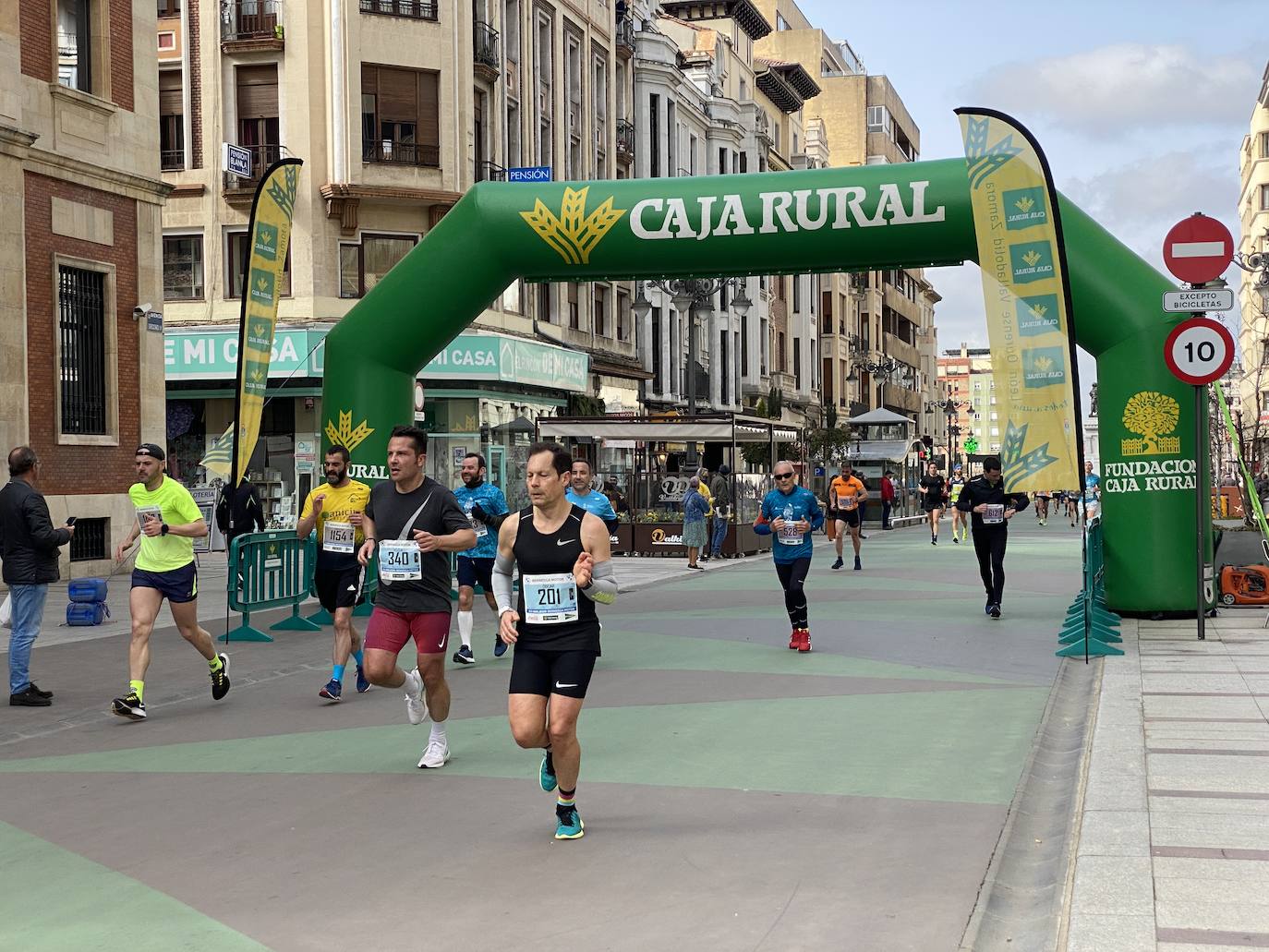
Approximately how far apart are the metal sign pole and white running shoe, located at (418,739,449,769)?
762 centimetres

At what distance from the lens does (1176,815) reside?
21.7 ft

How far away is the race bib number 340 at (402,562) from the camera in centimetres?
852

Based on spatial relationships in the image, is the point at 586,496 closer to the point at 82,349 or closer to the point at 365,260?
the point at 82,349

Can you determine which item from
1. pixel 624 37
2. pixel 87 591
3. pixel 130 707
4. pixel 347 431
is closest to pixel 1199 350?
pixel 347 431

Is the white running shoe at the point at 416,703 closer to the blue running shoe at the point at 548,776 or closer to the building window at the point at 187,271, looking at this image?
the blue running shoe at the point at 548,776

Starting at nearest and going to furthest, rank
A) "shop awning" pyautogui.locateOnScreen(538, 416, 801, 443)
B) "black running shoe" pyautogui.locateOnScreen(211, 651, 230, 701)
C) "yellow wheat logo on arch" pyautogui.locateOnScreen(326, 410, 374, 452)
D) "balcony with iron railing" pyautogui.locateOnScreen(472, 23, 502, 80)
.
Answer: "black running shoe" pyautogui.locateOnScreen(211, 651, 230, 701)
"yellow wheat logo on arch" pyautogui.locateOnScreen(326, 410, 374, 452)
"shop awning" pyautogui.locateOnScreen(538, 416, 801, 443)
"balcony with iron railing" pyautogui.locateOnScreen(472, 23, 502, 80)

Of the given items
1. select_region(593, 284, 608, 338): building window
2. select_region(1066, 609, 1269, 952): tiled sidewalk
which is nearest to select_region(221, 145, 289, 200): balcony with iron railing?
select_region(593, 284, 608, 338): building window

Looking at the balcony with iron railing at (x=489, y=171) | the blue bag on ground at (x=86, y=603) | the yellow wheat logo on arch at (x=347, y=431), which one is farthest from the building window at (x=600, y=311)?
the blue bag on ground at (x=86, y=603)

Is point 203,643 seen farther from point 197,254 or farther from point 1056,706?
point 197,254

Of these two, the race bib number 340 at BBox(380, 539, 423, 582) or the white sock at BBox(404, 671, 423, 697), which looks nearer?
the race bib number 340 at BBox(380, 539, 423, 582)

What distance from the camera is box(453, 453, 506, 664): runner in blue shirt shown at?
43.0 ft

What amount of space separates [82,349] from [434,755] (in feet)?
56.0

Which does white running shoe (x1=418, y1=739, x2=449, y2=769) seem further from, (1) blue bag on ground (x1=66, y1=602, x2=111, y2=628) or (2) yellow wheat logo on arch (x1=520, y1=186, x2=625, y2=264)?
(1) blue bag on ground (x1=66, y1=602, x2=111, y2=628)

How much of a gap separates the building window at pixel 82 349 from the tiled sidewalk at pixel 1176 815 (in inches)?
665
